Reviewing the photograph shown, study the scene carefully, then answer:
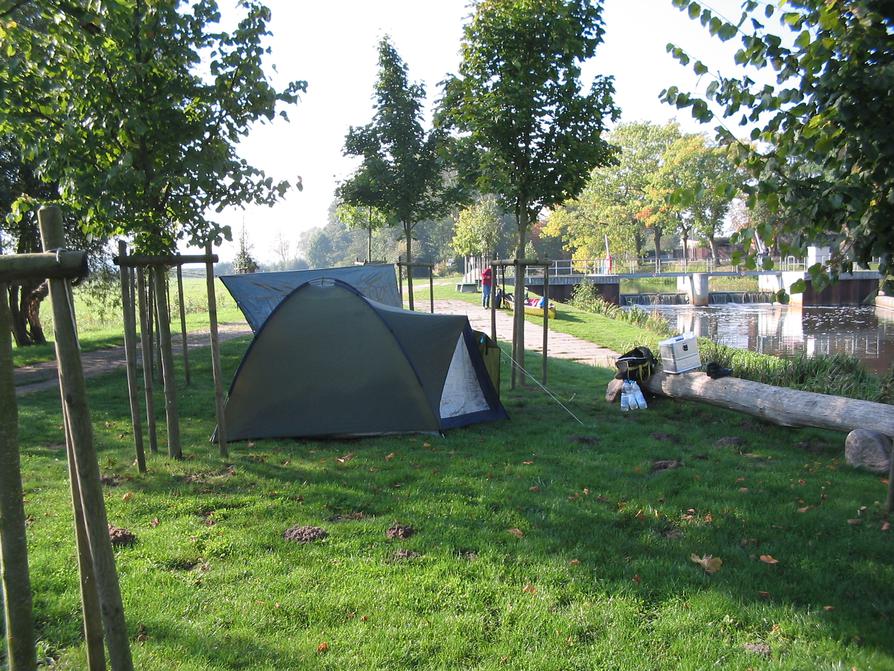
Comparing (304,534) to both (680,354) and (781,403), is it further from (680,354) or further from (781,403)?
(680,354)

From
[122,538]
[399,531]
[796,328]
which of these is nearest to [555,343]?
[399,531]

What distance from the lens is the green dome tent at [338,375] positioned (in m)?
7.38

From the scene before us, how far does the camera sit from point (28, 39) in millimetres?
5934

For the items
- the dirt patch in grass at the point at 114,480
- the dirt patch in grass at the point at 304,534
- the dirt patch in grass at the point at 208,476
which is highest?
the dirt patch in grass at the point at 114,480

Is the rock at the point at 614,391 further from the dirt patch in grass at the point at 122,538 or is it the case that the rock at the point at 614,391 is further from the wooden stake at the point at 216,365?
the dirt patch in grass at the point at 122,538

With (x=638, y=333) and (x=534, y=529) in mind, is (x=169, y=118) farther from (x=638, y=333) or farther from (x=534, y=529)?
(x=638, y=333)

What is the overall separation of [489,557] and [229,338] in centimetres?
1483

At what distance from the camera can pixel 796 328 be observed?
26734mm

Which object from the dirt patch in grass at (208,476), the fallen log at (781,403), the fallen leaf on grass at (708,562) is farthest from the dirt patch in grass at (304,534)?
the fallen log at (781,403)

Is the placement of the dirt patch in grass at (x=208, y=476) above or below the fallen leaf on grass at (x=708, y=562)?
above

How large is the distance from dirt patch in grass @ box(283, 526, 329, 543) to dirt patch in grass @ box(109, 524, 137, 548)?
103 cm

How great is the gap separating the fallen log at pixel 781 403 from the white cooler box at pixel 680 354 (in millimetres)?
120

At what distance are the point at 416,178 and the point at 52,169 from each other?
11.4m

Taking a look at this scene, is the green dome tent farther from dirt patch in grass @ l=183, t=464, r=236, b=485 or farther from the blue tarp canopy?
the blue tarp canopy
